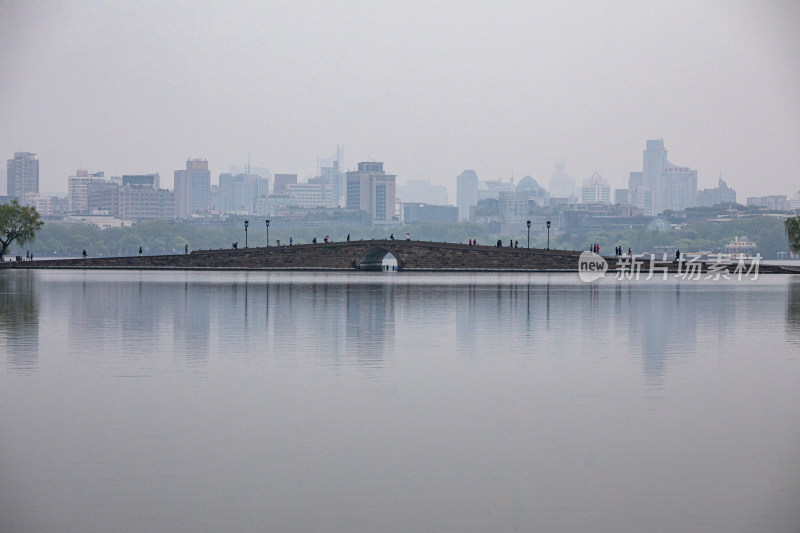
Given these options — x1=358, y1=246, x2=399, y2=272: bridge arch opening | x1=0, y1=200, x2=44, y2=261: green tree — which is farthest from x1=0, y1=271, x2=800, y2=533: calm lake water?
x1=358, y1=246, x2=399, y2=272: bridge arch opening

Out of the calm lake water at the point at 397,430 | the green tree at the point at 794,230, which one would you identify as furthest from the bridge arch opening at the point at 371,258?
the calm lake water at the point at 397,430

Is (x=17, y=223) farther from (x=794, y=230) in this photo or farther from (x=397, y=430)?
(x=397, y=430)

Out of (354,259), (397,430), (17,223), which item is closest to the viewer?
(397,430)

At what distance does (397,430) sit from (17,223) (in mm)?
80873

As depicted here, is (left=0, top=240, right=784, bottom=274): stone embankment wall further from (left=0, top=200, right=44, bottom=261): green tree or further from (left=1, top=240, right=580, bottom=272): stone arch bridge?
(left=0, top=200, right=44, bottom=261): green tree

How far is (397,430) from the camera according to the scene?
11031 mm

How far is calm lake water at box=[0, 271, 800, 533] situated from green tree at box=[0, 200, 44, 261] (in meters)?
65.6

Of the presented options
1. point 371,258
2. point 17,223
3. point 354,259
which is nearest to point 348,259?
point 354,259

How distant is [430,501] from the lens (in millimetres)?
8250

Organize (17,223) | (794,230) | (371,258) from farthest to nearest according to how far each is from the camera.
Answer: (371,258), (17,223), (794,230)

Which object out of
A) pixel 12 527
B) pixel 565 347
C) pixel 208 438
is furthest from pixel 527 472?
pixel 565 347

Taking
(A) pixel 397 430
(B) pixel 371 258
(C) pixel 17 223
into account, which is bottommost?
(B) pixel 371 258

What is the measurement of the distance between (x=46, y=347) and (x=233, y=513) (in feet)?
40.6

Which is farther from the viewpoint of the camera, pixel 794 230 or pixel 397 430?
pixel 794 230
